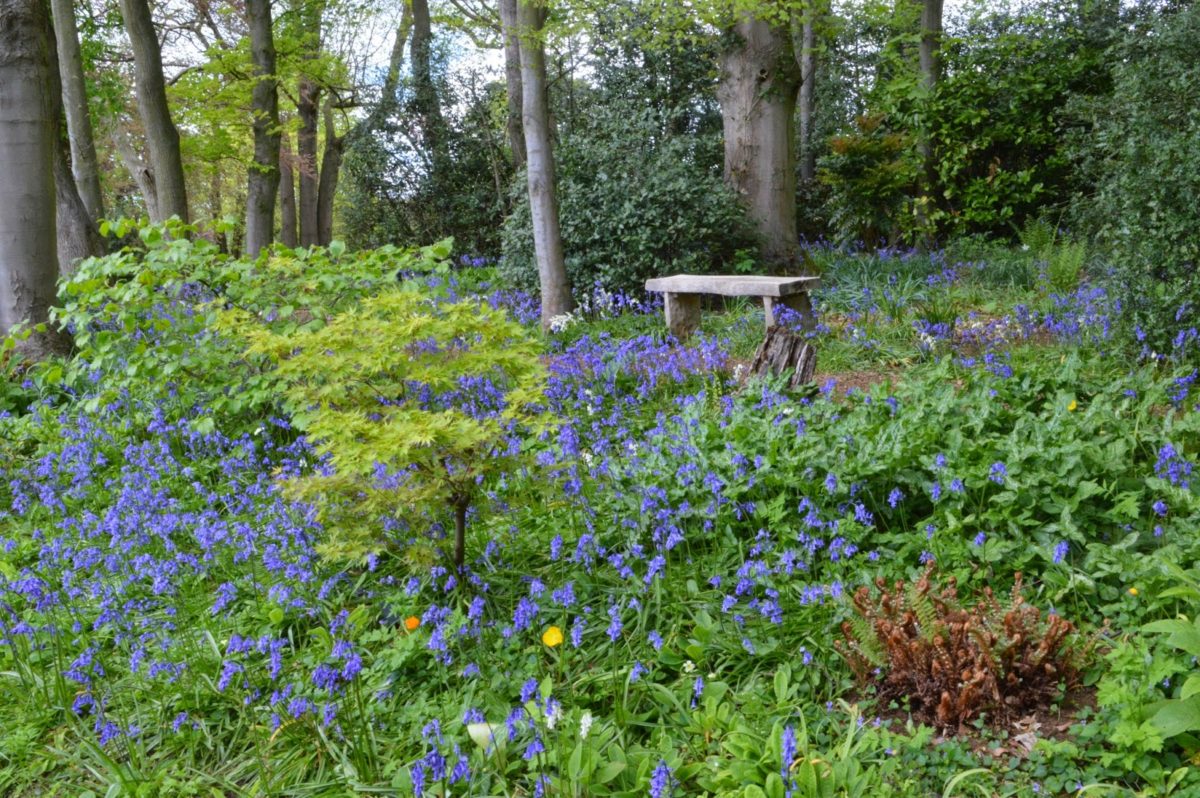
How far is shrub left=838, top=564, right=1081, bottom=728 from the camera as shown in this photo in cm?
252

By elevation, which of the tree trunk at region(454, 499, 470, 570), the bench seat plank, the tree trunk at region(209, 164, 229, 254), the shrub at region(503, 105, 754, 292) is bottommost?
the tree trunk at region(454, 499, 470, 570)

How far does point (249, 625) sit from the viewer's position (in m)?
3.48

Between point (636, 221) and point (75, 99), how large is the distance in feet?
19.9

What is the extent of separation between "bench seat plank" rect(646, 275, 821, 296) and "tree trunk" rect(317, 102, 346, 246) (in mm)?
11880

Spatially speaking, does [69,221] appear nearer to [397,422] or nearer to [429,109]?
[429,109]

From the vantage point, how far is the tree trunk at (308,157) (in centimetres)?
1611

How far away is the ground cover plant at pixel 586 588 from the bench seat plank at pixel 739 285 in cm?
129

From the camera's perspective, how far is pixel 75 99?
30.6 feet

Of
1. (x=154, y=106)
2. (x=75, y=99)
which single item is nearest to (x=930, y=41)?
(x=154, y=106)

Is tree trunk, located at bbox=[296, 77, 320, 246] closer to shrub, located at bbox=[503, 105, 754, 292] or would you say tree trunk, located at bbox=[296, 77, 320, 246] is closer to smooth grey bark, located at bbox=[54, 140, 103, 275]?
smooth grey bark, located at bbox=[54, 140, 103, 275]

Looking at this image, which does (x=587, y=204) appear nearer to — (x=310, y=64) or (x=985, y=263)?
(x=985, y=263)

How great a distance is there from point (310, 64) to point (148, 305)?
960 cm

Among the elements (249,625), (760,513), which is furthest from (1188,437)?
(249,625)

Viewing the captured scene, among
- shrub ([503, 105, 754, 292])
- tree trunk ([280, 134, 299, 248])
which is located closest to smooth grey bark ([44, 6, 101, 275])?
shrub ([503, 105, 754, 292])
